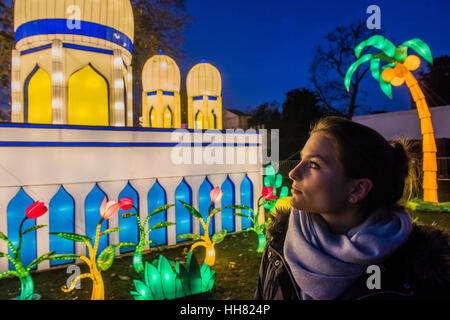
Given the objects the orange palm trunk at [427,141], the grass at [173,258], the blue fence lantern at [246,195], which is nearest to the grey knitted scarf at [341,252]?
the grass at [173,258]

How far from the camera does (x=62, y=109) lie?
6.46 m

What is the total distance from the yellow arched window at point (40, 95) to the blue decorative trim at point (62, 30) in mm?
851

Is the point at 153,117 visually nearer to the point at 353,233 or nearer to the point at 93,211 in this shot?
the point at 93,211

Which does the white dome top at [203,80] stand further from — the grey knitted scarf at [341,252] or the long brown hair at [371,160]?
the grey knitted scarf at [341,252]

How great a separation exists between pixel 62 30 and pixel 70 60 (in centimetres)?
63

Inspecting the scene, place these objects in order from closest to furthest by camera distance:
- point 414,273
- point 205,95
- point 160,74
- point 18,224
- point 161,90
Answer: point 414,273, point 18,224, point 160,74, point 161,90, point 205,95

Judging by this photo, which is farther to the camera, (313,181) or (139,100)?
(139,100)

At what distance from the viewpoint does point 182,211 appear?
19.9ft

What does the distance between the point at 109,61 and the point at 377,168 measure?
7.13m

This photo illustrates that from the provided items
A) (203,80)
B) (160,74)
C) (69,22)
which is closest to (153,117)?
(160,74)

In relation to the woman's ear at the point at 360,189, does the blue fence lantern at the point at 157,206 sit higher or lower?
lower

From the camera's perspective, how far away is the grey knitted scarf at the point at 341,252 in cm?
137
